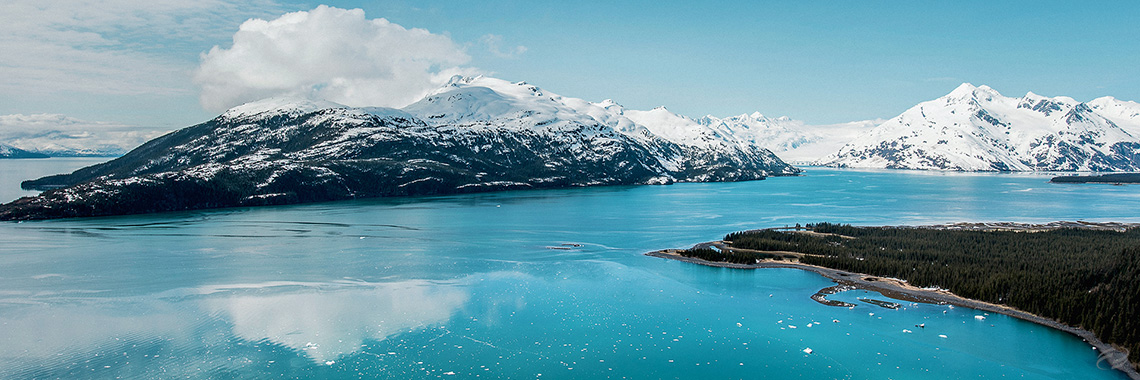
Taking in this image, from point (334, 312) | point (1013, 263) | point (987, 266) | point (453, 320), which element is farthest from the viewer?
point (1013, 263)

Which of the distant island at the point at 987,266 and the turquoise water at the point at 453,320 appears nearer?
the turquoise water at the point at 453,320

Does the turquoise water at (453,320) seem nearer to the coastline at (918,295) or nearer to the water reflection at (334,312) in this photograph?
the water reflection at (334,312)

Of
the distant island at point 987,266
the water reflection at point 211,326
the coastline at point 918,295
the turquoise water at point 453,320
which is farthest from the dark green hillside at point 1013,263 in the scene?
the water reflection at point 211,326

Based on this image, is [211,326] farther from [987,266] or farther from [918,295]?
[987,266]

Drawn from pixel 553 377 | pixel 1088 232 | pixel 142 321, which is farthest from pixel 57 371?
pixel 1088 232

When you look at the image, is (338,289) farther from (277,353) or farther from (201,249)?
(201,249)

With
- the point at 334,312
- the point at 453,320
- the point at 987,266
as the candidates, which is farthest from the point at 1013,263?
the point at 334,312

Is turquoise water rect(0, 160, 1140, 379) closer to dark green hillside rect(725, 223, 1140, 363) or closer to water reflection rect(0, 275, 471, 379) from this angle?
water reflection rect(0, 275, 471, 379)
